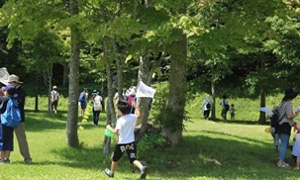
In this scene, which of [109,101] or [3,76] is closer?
[3,76]

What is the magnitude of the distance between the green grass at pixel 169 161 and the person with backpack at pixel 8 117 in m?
0.49

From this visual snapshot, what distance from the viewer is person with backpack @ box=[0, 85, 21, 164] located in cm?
908

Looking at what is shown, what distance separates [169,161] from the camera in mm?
10039

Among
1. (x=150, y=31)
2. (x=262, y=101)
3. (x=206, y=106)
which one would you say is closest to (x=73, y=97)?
(x=150, y=31)

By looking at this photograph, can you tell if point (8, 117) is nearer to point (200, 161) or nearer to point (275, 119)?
point (200, 161)

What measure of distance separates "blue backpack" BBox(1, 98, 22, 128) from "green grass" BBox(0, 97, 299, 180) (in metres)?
0.89

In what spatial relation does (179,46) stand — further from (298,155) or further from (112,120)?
(298,155)

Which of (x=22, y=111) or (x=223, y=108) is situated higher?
(x=22, y=111)

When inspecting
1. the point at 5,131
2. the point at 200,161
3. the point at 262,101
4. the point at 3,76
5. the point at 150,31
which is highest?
the point at 150,31

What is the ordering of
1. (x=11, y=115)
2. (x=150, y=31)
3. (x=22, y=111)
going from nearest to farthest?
1. (x=150, y=31)
2. (x=11, y=115)
3. (x=22, y=111)

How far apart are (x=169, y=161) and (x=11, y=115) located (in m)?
3.64

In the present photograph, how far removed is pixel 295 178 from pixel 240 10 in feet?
14.1

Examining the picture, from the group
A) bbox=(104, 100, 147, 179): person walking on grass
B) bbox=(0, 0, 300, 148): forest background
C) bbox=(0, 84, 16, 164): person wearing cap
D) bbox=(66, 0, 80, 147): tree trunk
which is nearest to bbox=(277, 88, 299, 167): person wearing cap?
bbox=(0, 0, 300, 148): forest background

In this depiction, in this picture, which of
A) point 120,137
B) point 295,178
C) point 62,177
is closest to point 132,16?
point 120,137
